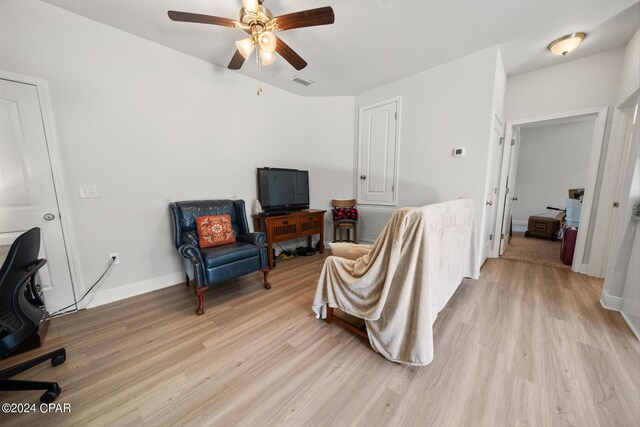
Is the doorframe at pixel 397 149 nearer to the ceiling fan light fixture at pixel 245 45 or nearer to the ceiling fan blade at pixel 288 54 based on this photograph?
the ceiling fan blade at pixel 288 54

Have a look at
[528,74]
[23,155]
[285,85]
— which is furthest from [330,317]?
[528,74]

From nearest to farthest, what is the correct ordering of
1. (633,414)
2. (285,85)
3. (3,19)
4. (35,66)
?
(633,414), (3,19), (35,66), (285,85)

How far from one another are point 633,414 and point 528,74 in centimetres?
369

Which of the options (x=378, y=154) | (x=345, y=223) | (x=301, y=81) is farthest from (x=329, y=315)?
(x=301, y=81)

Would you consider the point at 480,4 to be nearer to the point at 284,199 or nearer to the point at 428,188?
the point at 428,188

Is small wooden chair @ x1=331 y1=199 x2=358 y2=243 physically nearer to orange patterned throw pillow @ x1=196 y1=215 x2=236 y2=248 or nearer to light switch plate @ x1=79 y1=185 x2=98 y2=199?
orange patterned throw pillow @ x1=196 y1=215 x2=236 y2=248

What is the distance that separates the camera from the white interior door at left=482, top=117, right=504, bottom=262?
8.80ft

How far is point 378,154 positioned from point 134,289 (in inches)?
142

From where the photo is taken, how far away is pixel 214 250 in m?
2.16

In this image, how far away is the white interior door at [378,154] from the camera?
130 inches

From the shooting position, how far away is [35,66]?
1.77 meters

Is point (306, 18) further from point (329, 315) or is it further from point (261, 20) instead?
point (329, 315)

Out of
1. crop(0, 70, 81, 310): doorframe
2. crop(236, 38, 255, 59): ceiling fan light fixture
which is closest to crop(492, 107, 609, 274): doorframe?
crop(236, 38, 255, 59): ceiling fan light fixture

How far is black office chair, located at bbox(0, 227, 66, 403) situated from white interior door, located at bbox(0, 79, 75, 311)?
88cm
